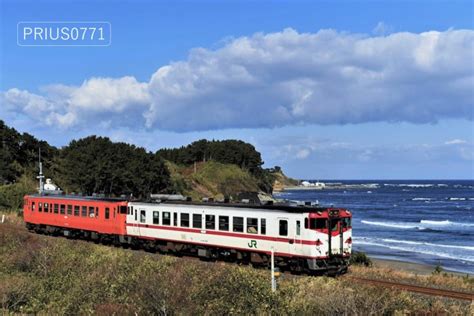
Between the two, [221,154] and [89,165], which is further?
[221,154]

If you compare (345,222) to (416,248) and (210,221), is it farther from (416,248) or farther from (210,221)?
(416,248)

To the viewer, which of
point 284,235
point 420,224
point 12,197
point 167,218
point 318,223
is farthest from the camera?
point 420,224

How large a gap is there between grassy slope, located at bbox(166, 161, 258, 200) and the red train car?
187 feet

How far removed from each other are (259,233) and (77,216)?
1656cm

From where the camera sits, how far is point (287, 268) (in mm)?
22438

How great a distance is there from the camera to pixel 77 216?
34906 mm

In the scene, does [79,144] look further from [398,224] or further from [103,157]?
[398,224]

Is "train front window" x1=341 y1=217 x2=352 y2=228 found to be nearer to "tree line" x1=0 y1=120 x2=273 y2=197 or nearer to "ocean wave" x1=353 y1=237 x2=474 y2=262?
"ocean wave" x1=353 y1=237 x2=474 y2=262

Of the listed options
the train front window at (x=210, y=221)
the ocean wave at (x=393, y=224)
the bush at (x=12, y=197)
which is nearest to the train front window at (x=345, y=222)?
the train front window at (x=210, y=221)

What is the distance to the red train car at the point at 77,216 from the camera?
31531 mm

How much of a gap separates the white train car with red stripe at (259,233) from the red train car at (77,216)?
13.3ft

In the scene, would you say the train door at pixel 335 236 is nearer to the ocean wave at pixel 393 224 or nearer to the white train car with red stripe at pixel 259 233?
the white train car with red stripe at pixel 259 233

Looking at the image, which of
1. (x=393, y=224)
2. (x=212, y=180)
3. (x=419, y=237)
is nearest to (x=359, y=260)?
(x=419, y=237)

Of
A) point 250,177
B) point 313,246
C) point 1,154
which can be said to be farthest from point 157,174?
point 313,246
